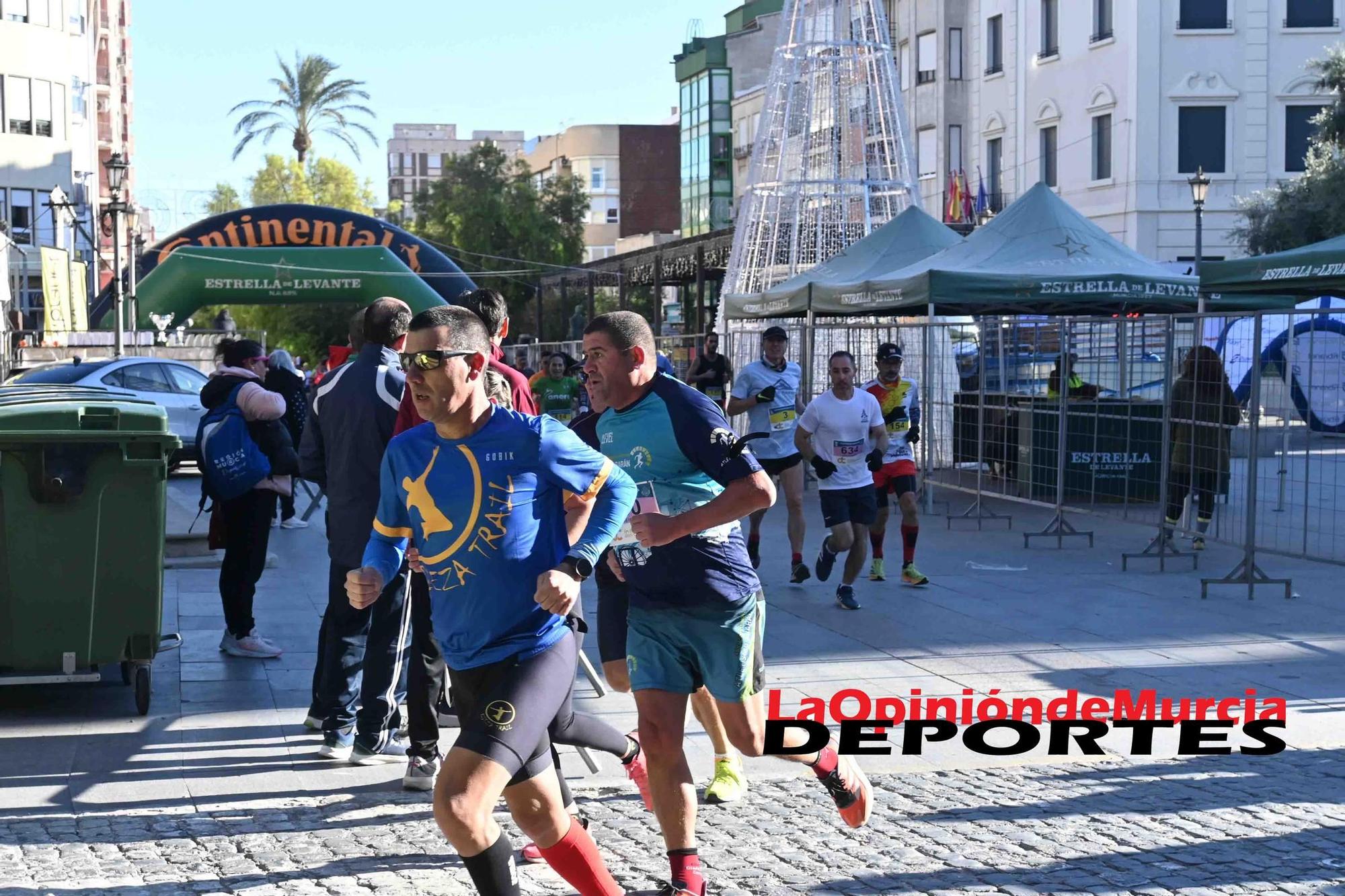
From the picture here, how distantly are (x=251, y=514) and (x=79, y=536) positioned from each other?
1848 millimetres

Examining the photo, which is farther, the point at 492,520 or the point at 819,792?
the point at 819,792

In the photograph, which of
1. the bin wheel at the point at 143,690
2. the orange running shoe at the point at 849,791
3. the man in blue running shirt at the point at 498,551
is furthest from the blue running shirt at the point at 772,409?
the man in blue running shirt at the point at 498,551

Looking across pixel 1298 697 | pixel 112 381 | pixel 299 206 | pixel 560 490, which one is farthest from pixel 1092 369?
pixel 299 206

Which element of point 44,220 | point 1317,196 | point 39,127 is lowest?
point 1317,196

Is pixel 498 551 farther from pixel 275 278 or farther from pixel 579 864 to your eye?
pixel 275 278

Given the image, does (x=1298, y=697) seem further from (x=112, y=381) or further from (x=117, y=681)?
(x=112, y=381)

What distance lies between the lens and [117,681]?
27.2ft

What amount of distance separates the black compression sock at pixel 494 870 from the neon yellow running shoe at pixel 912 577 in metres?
8.14

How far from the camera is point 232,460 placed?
29.3 ft

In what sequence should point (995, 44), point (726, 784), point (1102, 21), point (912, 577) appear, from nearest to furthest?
point (726, 784)
point (912, 577)
point (1102, 21)
point (995, 44)

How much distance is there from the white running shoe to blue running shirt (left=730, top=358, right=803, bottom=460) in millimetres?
4859

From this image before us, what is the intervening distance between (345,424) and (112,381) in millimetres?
16871

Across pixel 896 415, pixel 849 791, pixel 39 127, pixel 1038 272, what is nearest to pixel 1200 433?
pixel 896 415

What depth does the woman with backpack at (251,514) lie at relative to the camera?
9.02m
